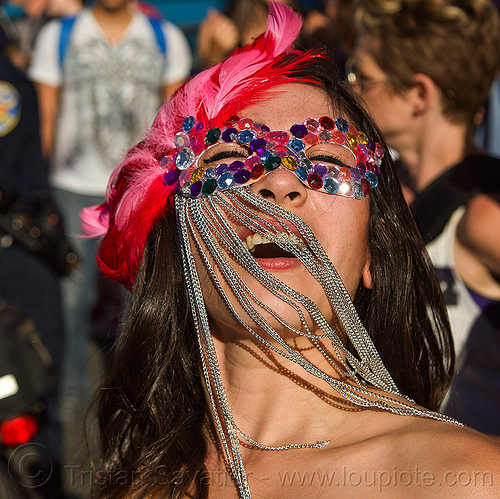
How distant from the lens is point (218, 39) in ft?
15.3

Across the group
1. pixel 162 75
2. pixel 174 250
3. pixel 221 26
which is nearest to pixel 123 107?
pixel 162 75

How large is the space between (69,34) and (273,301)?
332cm

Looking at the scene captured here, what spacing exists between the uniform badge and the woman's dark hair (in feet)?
6.27

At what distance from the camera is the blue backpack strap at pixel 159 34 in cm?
440

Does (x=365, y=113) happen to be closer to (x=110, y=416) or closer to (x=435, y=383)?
(x=435, y=383)

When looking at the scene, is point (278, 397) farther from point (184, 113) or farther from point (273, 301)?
point (184, 113)

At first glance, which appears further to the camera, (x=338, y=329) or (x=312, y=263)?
(x=338, y=329)

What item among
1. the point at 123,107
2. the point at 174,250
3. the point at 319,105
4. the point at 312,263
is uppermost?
the point at 319,105

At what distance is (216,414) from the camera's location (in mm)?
1816

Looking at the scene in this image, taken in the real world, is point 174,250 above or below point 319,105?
below

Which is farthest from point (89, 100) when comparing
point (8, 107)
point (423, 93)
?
point (423, 93)

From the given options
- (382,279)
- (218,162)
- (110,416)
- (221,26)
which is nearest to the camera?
(218,162)

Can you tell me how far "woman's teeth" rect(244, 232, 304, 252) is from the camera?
163cm

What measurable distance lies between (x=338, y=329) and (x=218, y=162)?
0.55m
